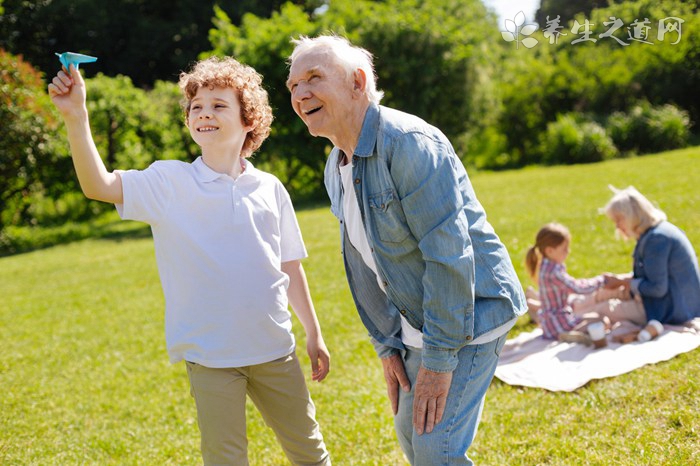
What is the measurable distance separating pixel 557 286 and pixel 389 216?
3410 mm

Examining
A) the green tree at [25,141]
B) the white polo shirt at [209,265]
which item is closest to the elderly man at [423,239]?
the white polo shirt at [209,265]

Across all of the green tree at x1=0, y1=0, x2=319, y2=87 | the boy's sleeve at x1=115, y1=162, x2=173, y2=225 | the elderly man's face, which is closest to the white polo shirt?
the boy's sleeve at x1=115, y1=162, x2=173, y2=225

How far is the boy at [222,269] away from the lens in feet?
8.39

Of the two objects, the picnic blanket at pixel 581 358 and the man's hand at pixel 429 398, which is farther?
the picnic blanket at pixel 581 358

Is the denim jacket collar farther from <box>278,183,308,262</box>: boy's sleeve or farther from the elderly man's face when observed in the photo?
<box>278,183,308,262</box>: boy's sleeve

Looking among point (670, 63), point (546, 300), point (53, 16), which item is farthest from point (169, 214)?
point (53, 16)

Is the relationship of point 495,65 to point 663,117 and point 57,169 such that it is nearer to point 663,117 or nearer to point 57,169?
point 663,117

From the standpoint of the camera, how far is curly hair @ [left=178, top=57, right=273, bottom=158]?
2721 mm

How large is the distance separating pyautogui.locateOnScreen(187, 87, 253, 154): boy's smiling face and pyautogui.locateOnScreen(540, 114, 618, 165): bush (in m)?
17.5

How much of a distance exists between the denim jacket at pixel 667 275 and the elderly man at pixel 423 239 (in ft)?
10.0

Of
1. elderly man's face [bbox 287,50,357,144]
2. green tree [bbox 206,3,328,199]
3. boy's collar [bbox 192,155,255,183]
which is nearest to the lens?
elderly man's face [bbox 287,50,357,144]

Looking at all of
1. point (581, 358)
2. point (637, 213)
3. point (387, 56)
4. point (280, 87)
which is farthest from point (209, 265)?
point (387, 56)

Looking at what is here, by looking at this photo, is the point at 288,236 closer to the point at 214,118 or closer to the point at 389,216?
the point at 214,118

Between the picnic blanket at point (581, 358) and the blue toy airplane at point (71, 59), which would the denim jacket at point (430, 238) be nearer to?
the blue toy airplane at point (71, 59)
